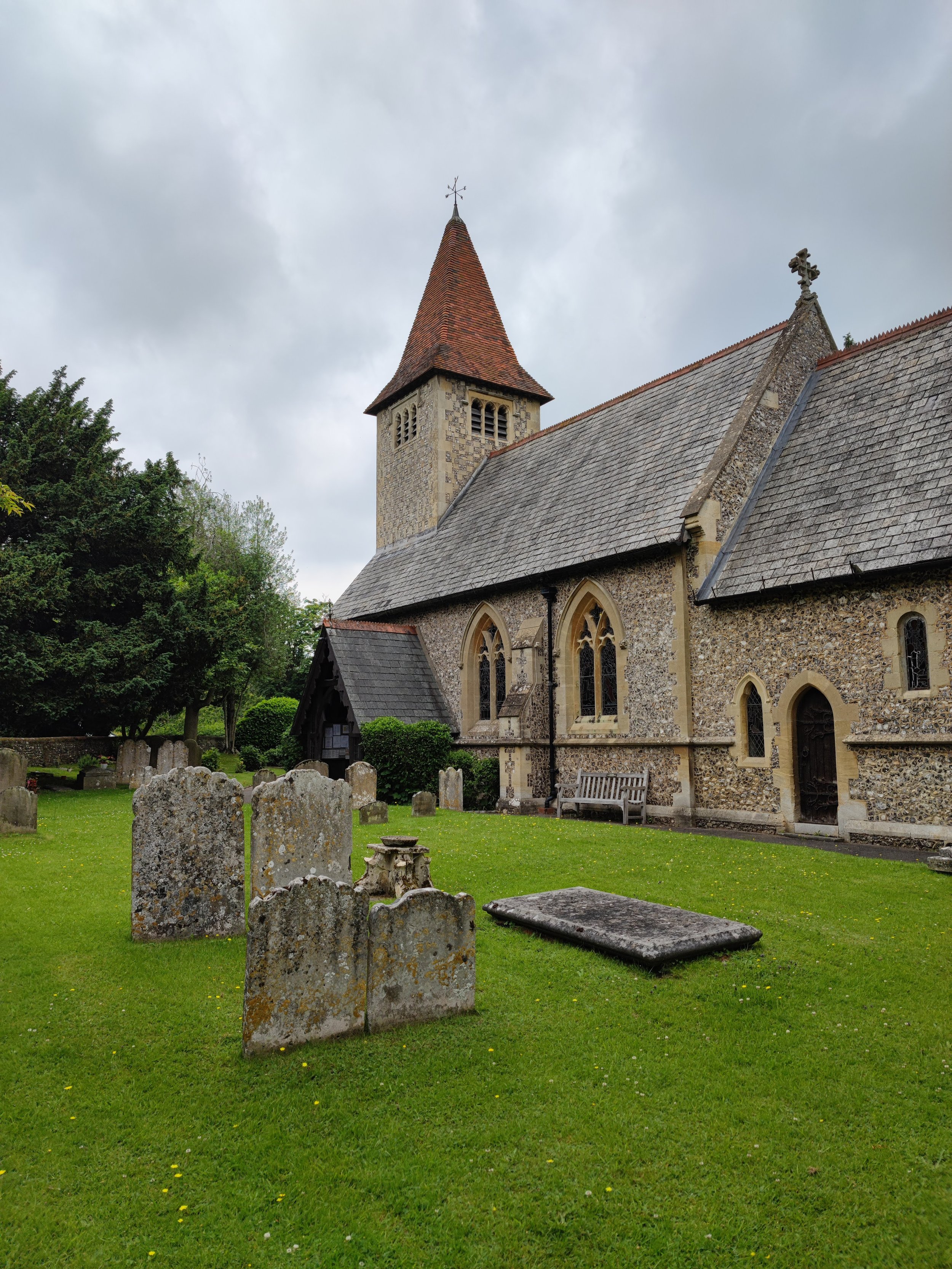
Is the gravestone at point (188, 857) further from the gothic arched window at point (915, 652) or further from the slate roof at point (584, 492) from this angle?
the slate roof at point (584, 492)

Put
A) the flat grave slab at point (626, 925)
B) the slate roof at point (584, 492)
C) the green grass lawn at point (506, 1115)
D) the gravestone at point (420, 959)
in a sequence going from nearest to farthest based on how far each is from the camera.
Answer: the green grass lawn at point (506, 1115) → the gravestone at point (420, 959) → the flat grave slab at point (626, 925) → the slate roof at point (584, 492)

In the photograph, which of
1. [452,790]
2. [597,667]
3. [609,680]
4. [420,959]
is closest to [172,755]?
[452,790]

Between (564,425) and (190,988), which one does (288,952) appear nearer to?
(190,988)

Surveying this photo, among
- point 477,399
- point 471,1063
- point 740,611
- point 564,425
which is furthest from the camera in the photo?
point 477,399

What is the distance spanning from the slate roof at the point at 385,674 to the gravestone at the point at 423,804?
3899 mm

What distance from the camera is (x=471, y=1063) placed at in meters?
4.53

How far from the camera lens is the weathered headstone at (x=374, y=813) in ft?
44.3

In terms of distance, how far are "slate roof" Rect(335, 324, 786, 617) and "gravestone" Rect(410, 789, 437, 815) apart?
218 inches

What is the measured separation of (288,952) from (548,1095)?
1.64m

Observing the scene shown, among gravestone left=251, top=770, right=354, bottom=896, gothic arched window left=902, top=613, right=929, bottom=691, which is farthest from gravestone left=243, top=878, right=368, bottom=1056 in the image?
gothic arched window left=902, top=613, right=929, bottom=691

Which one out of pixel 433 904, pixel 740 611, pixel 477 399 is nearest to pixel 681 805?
pixel 740 611

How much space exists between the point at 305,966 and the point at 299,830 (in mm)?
3056

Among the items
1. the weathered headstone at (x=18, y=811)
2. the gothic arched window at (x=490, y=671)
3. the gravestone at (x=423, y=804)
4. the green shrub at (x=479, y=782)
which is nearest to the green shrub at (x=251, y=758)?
the gothic arched window at (x=490, y=671)

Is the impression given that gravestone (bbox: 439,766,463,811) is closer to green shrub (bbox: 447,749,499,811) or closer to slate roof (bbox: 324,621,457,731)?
green shrub (bbox: 447,749,499,811)
